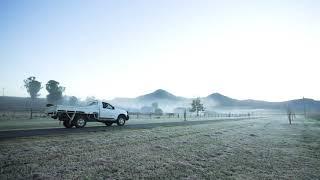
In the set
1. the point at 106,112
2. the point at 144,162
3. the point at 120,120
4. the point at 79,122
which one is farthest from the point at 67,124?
the point at 144,162

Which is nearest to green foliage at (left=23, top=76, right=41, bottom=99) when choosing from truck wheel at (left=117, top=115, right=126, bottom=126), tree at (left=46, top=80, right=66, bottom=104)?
tree at (left=46, top=80, right=66, bottom=104)

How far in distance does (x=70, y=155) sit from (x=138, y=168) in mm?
2820

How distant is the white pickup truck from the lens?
21.2 m

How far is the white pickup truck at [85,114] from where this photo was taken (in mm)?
21195

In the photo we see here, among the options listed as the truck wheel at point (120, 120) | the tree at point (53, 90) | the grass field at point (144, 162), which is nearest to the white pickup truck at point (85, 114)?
the truck wheel at point (120, 120)

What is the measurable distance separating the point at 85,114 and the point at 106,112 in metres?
2.28

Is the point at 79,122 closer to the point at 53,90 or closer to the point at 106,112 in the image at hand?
the point at 106,112

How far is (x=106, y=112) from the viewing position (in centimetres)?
2470

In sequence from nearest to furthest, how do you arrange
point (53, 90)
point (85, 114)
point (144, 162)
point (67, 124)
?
1. point (144, 162)
2. point (67, 124)
3. point (85, 114)
4. point (53, 90)

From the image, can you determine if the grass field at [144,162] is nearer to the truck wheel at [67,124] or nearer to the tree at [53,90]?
the truck wheel at [67,124]

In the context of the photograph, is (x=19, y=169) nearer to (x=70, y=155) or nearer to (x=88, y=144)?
(x=70, y=155)

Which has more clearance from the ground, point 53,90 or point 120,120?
point 53,90

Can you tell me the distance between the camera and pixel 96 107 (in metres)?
23.9

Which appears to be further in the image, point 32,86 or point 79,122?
point 32,86
